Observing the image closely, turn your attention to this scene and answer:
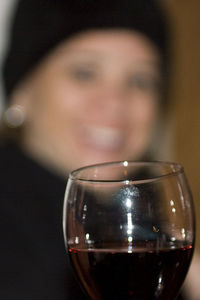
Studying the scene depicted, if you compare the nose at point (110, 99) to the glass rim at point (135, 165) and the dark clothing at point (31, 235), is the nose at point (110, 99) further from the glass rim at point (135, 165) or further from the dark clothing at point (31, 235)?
the glass rim at point (135, 165)

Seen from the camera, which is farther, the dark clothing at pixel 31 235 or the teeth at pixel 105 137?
the teeth at pixel 105 137

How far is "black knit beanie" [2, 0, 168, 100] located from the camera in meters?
1.54

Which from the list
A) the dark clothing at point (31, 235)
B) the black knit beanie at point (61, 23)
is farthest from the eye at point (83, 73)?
the dark clothing at point (31, 235)

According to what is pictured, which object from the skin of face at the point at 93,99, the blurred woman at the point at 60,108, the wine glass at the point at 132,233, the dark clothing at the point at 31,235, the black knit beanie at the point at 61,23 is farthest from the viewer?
the skin of face at the point at 93,99

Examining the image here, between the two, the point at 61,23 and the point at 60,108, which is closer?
the point at 61,23

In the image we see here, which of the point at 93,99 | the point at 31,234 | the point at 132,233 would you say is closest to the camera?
the point at 132,233

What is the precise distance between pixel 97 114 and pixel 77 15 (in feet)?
1.27

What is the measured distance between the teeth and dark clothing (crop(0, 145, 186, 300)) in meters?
0.24

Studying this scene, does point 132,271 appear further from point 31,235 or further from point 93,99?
point 93,99

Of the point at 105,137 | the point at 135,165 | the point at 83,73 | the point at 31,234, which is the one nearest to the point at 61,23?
the point at 83,73

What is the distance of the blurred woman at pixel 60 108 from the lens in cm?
140

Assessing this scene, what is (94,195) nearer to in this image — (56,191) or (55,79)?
(56,191)

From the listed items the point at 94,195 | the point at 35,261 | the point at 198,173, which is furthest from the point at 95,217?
the point at 198,173

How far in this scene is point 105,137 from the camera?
1.85 m
